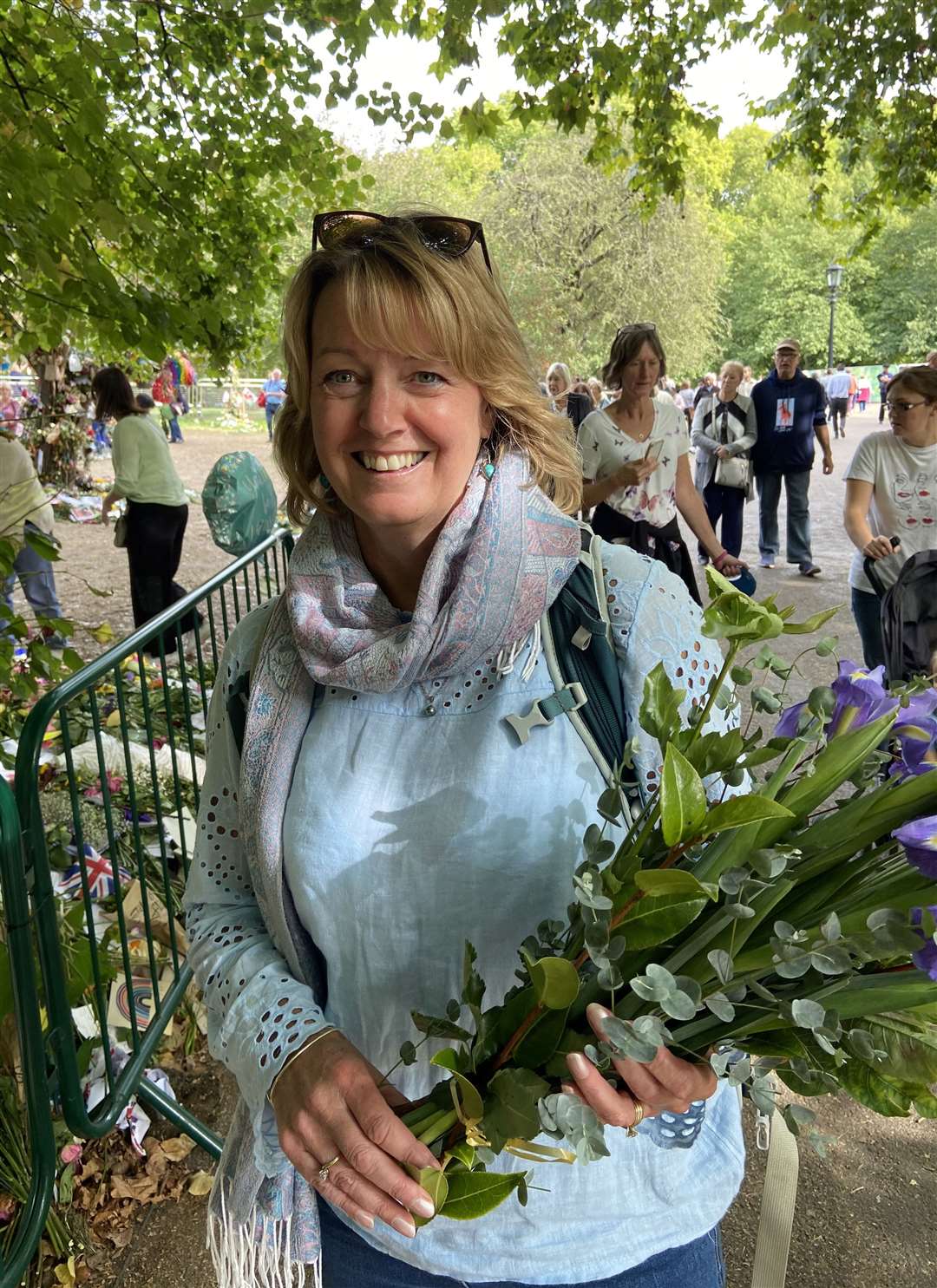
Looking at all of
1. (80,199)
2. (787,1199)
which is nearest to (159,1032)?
(787,1199)

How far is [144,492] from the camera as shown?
7184 millimetres

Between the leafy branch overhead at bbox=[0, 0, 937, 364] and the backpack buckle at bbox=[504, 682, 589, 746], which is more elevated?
the leafy branch overhead at bbox=[0, 0, 937, 364]

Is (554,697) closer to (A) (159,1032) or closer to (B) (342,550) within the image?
(B) (342,550)

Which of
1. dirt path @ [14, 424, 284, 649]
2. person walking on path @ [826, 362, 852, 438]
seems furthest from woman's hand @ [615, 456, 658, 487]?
person walking on path @ [826, 362, 852, 438]

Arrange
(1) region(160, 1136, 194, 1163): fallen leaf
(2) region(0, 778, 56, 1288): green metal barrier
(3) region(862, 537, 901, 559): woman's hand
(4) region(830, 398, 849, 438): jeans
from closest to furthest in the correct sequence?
(2) region(0, 778, 56, 1288): green metal barrier, (1) region(160, 1136, 194, 1163): fallen leaf, (3) region(862, 537, 901, 559): woman's hand, (4) region(830, 398, 849, 438): jeans

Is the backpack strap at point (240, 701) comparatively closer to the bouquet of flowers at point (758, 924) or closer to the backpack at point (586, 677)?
the backpack at point (586, 677)

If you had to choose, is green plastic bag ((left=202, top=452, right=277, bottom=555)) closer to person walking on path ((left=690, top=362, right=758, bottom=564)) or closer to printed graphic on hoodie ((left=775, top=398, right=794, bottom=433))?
person walking on path ((left=690, top=362, right=758, bottom=564))

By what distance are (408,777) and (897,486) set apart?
13.3 feet

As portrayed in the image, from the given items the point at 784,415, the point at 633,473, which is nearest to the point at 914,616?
the point at 633,473

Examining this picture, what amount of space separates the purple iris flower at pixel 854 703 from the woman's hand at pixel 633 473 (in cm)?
424

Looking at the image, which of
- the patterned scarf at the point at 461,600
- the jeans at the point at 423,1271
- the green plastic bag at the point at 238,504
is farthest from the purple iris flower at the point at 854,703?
the green plastic bag at the point at 238,504

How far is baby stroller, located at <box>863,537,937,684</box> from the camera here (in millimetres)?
3387

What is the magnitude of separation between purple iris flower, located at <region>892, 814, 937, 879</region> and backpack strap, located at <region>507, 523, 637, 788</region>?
43 cm

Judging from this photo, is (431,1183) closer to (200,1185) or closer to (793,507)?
(200,1185)
